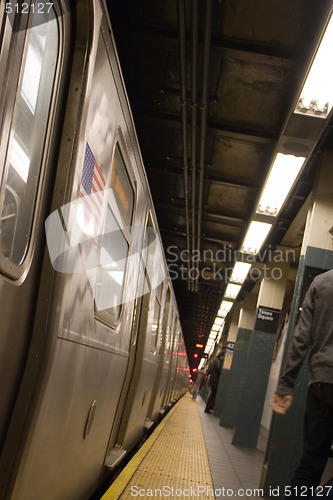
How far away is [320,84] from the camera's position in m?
4.44

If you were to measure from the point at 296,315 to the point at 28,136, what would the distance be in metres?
3.98

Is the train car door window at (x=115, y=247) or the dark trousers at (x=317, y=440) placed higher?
the train car door window at (x=115, y=247)

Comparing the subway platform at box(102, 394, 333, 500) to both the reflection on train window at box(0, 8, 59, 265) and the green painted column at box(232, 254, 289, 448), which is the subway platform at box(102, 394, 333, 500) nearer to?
the green painted column at box(232, 254, 289, 448)

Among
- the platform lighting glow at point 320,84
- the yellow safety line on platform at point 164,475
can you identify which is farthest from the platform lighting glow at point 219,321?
the platform lighting glow at point 320,84

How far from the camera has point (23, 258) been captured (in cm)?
177

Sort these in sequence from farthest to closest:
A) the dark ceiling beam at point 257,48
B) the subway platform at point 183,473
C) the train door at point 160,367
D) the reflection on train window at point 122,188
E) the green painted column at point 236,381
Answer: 1. the green painted column at point 236,381
2. the train door at point 160,367
3. the dark ceiling beam at point 257,48
4. the subway platform at point 183,473
5. the reflection on train window at point 122,188

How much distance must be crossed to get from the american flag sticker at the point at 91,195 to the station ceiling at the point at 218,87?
87.4 inches

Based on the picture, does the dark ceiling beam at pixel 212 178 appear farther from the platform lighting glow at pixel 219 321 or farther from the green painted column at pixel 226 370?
the platform lighting glow at pixel 219 321

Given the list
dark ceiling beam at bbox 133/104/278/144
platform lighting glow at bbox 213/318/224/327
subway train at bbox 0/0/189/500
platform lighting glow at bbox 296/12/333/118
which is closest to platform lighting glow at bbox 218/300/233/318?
platform lighting glow at bbox 213/318/224/327

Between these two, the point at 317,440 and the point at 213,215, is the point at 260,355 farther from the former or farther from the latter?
the point at 317,440

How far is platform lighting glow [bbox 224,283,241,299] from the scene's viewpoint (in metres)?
13.5

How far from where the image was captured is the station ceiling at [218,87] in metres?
5.23

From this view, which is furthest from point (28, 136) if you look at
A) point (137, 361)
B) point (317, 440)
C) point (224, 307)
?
point (224, 307)

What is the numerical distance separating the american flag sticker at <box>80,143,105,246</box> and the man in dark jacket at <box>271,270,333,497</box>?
1.19 metres
